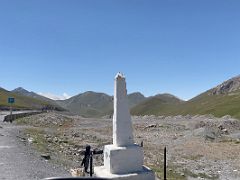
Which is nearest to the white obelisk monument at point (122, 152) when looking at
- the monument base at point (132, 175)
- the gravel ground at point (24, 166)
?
the monument base at point (132, 175)

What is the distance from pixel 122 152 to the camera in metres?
15.7

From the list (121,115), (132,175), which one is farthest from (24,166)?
(132,175)

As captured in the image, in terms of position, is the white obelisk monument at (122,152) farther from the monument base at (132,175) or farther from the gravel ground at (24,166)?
the gravel ground at (24,166)

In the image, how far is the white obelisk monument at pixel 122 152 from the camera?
15664 millimetres

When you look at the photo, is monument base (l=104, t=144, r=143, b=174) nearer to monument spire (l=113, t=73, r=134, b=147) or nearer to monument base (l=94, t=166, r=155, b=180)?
monument base (l=94, t=166, r=155, b=180)

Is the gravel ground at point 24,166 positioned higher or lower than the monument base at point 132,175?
lower

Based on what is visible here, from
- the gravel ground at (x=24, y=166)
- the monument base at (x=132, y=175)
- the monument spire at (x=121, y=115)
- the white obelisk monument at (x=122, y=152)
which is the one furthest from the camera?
the gravel ground at (x=24, y=166)

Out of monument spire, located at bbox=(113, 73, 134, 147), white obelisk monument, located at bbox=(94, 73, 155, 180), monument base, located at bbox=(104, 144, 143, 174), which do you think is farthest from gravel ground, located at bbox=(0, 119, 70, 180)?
monument spire, located at bbox=(113, 73, 134, 147)

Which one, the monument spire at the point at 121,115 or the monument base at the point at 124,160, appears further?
the monument spire at the point at 121,115

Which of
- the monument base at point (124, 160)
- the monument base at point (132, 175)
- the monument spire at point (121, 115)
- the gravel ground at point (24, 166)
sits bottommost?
the gravel ground at point (24, 166)

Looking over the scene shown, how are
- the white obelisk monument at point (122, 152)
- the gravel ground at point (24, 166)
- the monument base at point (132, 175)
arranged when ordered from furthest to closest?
the gravel ground at point (24, 166) → the white obelisk monument at point (122, 152) → the monument base at point (132, 175)

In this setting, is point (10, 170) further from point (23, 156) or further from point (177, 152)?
point (177, 152)

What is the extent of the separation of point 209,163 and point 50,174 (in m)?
22.8

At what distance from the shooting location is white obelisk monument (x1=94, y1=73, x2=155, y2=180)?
15.7m
